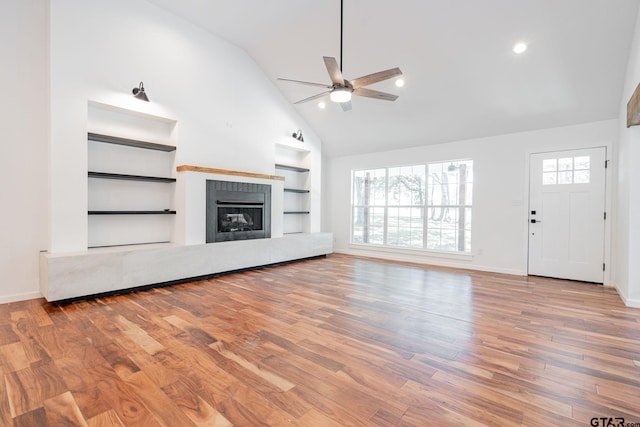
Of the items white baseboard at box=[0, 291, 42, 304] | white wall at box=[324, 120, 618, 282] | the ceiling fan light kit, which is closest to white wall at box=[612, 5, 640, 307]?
white wall at box=[324, 120, 618, 282]

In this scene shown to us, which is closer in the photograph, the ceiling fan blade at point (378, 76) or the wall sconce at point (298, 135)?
the ceiling fan blade at point (378, 76)

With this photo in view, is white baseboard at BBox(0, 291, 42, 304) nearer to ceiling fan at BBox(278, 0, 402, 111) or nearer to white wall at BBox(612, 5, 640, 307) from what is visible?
ceiling fan at BBox(278, 0, 402, 111)

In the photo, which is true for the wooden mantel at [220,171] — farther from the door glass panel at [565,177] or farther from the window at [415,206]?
the door glass panel at [565,177]

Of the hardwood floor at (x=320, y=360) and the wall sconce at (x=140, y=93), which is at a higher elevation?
the wall sconce at (x=140, y=93)

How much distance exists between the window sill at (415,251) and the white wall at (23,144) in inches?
226

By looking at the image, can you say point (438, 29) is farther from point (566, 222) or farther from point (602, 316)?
point (602, 316)

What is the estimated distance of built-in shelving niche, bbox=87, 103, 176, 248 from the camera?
4.17 metres

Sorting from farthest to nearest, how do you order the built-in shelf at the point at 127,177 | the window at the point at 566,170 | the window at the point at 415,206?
the window at the point at 415,206 → the window at the point at 566,170 → the built-in shelf at the point at 127,177

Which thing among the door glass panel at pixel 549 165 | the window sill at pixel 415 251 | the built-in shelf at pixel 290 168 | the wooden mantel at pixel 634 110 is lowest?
the window sill at pixel 415 251

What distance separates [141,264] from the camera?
13.4 feet

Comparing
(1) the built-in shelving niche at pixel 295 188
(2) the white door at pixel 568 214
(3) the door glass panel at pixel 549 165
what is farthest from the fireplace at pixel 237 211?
(3) the door glass panel at pixel 549 165

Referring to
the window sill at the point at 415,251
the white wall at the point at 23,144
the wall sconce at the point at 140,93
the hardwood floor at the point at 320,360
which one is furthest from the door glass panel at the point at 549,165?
the white wall at the point at 23,144

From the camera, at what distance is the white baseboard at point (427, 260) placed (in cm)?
544

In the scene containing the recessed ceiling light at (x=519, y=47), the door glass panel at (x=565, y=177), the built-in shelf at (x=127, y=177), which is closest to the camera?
the recessed ceiling light at (x=519, y=47)
